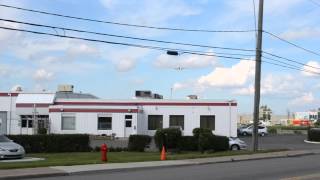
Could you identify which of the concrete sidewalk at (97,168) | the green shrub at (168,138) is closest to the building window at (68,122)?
the green shrub at (168,138)

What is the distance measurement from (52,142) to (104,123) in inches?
1153

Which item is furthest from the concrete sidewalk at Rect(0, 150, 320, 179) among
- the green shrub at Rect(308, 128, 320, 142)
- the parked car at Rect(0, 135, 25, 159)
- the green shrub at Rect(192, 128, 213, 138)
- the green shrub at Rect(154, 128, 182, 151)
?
the green shrub at Rect(308, 128, 320, 142)

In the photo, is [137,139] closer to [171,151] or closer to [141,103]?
[171,151]

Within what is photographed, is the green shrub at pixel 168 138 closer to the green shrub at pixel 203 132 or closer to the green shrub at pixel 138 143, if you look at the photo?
the green shrub at pixel 138 143

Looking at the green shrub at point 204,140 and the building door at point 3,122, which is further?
the building door at point 3,122

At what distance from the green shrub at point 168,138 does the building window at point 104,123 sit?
2931cm

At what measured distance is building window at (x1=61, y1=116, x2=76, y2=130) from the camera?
6519 cm

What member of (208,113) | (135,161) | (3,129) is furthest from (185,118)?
(135,161)

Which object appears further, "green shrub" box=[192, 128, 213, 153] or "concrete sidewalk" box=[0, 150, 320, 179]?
"green shrub" box=[192, 128, 213, 153]

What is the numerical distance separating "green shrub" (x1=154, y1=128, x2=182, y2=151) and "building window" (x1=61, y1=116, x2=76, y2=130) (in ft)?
99.2

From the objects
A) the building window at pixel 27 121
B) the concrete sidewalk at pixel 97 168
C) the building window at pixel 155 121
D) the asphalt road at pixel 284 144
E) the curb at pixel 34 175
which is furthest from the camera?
the building window at pixel 155 121

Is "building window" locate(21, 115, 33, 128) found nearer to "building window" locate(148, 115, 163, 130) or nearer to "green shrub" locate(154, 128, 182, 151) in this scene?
"building window" locate(148, 115, 163, 130)

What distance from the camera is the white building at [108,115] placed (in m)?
65.2

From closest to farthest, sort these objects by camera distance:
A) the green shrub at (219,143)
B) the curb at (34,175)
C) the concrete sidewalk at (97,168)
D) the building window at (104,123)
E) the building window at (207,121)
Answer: the curb at (34,175), the concrete sidewalk at (97,168), the green shrub at (219,143), the building window at (104,123), the building window at (207,121)
